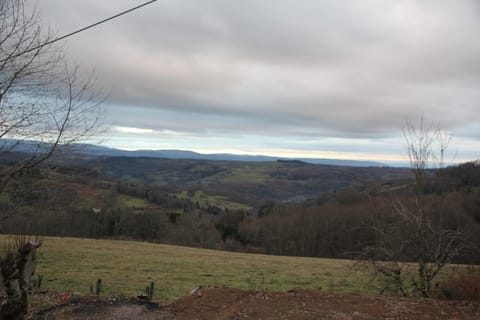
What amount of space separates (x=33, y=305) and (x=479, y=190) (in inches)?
2608

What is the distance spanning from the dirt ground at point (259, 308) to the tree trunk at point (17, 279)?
833 mm

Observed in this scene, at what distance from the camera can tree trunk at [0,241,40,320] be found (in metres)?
6.97

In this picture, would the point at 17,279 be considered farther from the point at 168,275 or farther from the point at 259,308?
the point at 168,275

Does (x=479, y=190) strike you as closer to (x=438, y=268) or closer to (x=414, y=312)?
(x=438, y=268)

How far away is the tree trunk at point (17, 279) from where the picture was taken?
697 centimetres

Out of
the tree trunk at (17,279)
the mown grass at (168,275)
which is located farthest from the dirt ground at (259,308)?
the mown grass at (168,275)

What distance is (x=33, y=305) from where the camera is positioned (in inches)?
344

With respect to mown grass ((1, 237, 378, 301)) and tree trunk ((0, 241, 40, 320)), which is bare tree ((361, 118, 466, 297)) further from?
tree trunk ((0, 241, 40, 320))

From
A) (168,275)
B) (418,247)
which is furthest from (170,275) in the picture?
(418,247)

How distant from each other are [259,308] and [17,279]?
4981 mm

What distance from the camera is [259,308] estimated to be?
26.2 ft

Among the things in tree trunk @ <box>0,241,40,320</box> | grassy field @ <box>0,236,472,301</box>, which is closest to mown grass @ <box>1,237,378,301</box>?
grassy field @ <box>0,236,472,301</box>

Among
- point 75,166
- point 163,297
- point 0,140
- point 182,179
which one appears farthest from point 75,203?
point 182,179

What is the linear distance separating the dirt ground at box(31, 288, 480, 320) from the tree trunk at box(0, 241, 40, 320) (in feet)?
2.73
